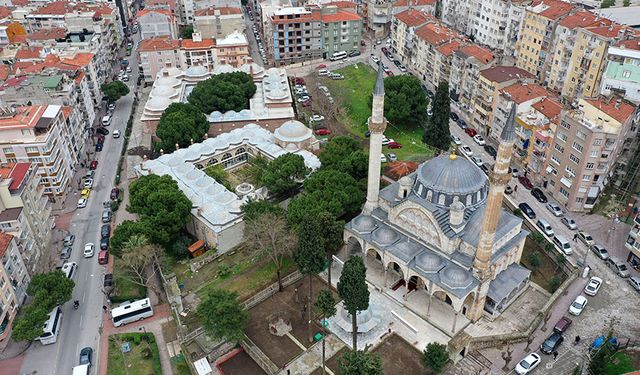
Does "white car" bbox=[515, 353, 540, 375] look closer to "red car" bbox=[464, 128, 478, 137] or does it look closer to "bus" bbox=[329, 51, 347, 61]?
"red car" bbox=[464, 128, 478, 137]

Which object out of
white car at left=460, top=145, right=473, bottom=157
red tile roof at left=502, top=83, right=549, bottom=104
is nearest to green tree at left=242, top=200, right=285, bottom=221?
white car at left=460, top=145, right=473, bottom=157

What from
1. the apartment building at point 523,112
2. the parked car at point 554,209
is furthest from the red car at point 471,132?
the parked car at point 554,209

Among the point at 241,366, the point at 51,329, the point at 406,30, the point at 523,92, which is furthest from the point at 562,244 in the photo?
the point at 406,30

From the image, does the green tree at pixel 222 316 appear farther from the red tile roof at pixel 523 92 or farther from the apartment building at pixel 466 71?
the apartment building at pixel 466 71

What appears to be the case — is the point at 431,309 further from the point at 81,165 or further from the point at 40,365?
the point at 81,165

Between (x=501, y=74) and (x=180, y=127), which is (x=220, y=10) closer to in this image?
(x=180, y=127)

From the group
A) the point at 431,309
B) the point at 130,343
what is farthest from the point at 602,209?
the point at 130,343
